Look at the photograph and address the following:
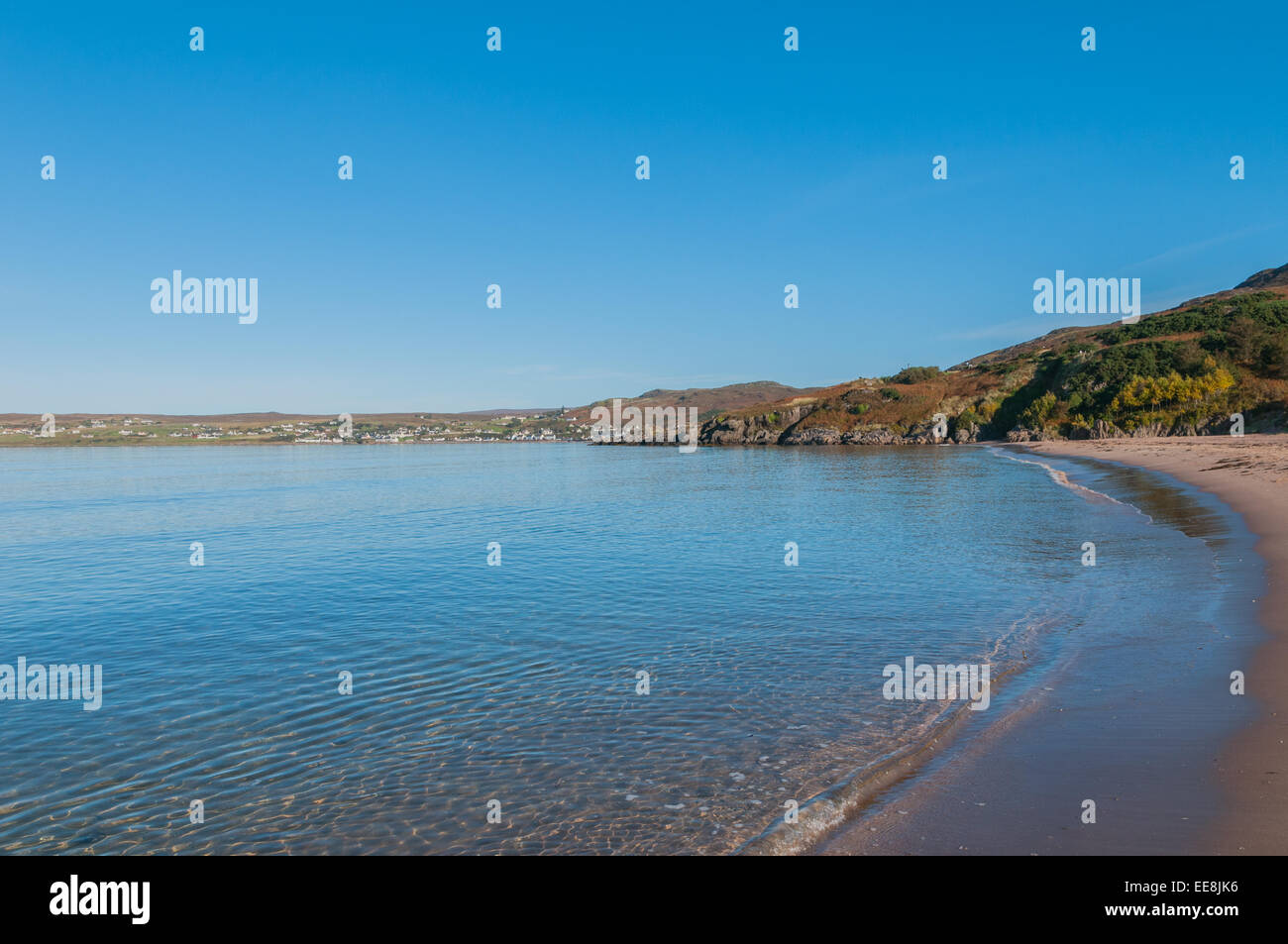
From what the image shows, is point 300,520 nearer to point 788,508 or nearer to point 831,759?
point 788,508

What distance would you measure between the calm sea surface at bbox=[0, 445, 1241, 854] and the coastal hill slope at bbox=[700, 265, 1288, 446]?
70.6m

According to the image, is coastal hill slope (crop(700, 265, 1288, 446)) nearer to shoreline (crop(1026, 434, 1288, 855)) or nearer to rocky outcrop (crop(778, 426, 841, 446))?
rocky outcrop (crop(778, 426, 841, 446))

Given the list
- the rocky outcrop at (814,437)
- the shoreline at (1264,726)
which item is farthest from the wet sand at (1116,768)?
the rocky outcrop at (814,437)

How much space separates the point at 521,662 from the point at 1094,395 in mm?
109880

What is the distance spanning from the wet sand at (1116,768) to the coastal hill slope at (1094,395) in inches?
3119

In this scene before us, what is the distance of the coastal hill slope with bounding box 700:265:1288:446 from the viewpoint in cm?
8019

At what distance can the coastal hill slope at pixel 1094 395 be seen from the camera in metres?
80.2

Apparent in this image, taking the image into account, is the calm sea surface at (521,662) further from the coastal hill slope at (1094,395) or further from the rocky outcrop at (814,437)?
the rocky outcrop at (814,437)

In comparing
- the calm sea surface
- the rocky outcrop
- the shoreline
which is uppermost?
the rocky outcrop

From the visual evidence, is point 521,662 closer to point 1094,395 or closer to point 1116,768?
point 1116,768

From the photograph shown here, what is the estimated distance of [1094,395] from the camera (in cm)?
9994

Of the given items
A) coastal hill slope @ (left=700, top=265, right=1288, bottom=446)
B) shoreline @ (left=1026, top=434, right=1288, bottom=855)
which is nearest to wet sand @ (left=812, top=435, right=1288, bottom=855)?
shoreline @ (left=1026, top=434, right=1288, bottom=855)

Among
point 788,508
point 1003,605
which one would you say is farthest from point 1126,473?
point 1003,605

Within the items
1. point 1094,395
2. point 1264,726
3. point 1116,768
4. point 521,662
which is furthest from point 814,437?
point 1116,768
